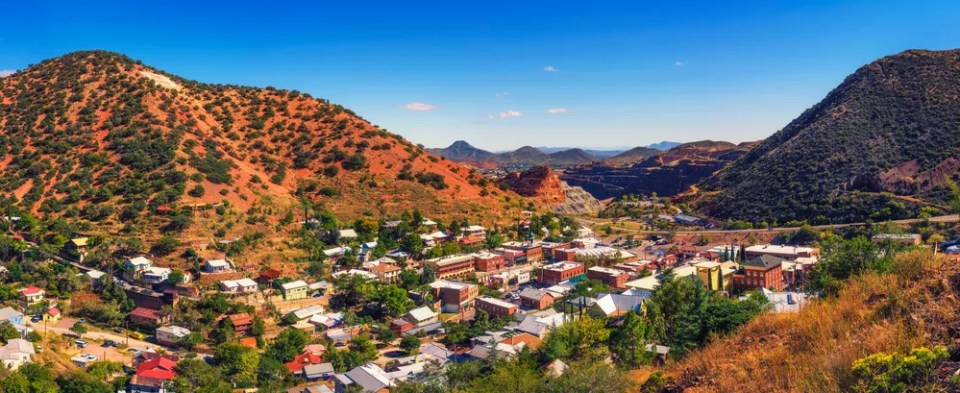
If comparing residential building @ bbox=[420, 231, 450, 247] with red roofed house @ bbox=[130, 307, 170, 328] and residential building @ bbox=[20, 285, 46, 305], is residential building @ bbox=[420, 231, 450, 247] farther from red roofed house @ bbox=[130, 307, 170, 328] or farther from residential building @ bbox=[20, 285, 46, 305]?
residential building @ bbox=[20, 285, 46, 305]

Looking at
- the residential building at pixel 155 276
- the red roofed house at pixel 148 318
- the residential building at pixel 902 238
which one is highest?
the residential building at pixel 155 276

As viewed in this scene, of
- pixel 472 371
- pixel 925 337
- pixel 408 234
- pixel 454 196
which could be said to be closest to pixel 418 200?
pixel 454 196

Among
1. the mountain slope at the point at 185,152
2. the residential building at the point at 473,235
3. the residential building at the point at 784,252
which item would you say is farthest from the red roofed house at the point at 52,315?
the residential building at the point at 784,252

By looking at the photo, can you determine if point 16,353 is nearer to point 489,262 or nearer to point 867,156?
point 489,262

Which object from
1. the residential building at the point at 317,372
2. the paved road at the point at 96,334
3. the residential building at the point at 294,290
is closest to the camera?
the residential building at the point at 317,372

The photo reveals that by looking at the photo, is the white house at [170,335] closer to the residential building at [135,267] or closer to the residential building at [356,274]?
the residential building at [135,267]

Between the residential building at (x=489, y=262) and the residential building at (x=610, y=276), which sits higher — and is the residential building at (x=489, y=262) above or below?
above

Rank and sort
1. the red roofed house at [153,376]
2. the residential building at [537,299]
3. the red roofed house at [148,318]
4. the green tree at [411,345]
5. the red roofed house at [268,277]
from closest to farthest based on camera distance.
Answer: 1. the red roofed house at [153,376]
2. the green tree at [411,345]
3. the red roofed house at [148,318]
4. the residential building at [537,299]
5. the red roofed house at [268,277]
